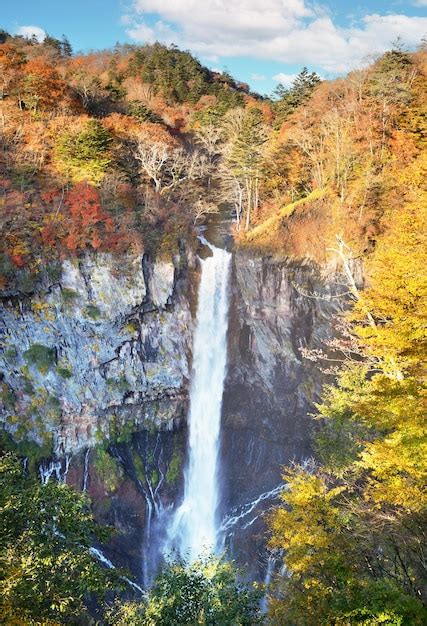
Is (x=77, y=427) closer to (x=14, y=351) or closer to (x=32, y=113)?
(x=14, y=351)

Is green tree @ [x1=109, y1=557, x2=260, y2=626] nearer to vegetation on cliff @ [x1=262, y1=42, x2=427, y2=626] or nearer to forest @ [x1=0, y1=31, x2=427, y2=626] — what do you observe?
forest @ [x1=0, y1=31, x2=427, y2=626]

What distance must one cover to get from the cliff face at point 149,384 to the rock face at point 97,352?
0.19 ft

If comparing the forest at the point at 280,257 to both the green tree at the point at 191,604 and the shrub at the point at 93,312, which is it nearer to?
the green tree at the point at 191,604

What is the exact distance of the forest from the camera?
853cm

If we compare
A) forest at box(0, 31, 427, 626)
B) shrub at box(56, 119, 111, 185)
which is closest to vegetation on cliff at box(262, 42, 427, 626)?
forest at box(0, 31, 427, 626)

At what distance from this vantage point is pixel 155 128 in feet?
109

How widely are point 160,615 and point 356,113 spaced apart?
2447cm

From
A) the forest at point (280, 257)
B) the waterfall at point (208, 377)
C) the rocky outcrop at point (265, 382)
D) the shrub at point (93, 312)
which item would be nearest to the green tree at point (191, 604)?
the forest at point (280, 257)

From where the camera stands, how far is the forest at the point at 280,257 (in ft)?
28.0

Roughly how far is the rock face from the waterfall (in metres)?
0.83

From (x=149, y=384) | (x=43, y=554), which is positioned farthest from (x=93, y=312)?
(x=43, y=554)

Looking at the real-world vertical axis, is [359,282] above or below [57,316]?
above

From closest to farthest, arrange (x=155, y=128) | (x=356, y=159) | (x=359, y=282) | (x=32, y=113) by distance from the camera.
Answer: (x=359, y=282) → (x=356, y=159) → (x=32, y=113) → (x=155, y=128)

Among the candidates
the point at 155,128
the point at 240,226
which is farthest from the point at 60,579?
the point at 155,128
